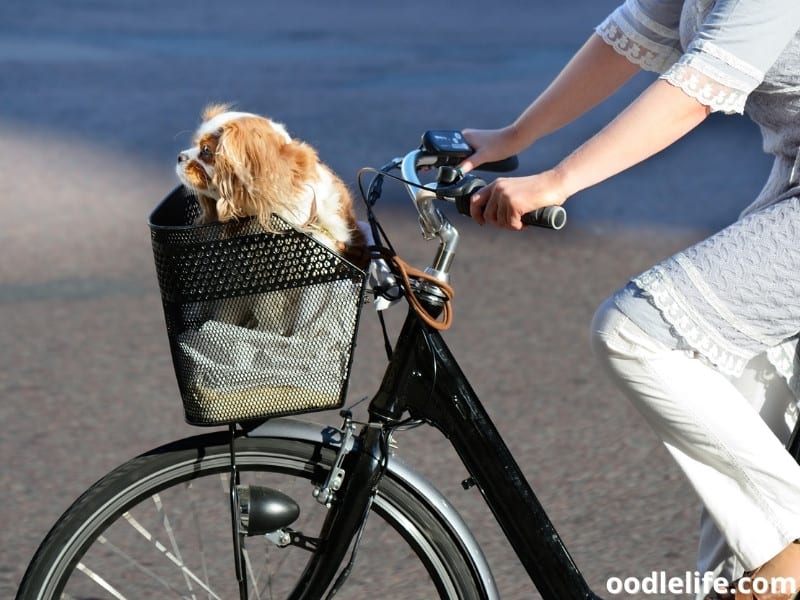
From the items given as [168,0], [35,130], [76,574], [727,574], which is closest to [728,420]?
[727,574]

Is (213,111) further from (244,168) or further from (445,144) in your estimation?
(445,144)

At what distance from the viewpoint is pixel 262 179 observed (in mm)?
2055

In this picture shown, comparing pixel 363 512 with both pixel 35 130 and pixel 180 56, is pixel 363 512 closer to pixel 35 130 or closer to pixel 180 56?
pixel 35 130

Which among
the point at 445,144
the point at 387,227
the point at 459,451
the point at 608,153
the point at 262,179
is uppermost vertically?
the point at 387,227

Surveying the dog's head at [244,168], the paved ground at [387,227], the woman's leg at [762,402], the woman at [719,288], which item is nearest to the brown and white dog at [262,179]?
the dog's head at [244,168]

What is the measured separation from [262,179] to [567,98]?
72 centimetres

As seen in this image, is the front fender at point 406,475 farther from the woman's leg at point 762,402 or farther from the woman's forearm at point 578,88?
the woman's forearm at point 578,88

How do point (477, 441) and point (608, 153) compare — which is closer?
point (608, 153)

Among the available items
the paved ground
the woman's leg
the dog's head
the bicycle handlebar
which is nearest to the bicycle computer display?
the bicycle handlebar

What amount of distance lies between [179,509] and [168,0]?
14717mm

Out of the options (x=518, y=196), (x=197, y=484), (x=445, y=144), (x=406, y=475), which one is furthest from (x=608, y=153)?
(x=197, y=484)

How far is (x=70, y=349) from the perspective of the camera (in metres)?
5.00

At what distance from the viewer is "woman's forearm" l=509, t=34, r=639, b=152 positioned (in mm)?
2451

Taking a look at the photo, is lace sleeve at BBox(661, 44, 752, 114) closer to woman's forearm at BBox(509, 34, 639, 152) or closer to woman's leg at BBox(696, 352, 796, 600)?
woman's forearm at BBox(509, 34, 639, 152)
